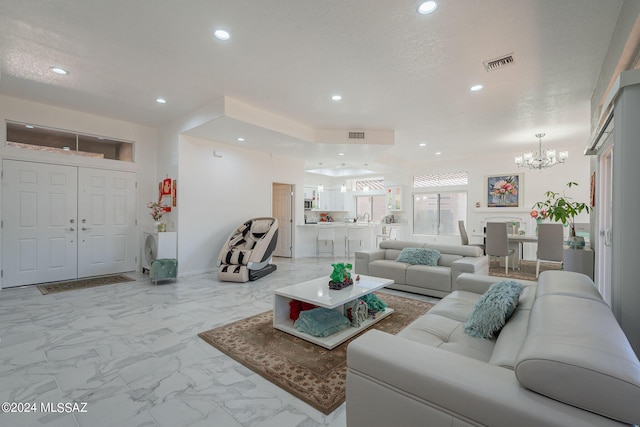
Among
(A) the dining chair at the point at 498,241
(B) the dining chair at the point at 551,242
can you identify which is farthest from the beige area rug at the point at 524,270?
(B) the dining chair at the point at 551,242

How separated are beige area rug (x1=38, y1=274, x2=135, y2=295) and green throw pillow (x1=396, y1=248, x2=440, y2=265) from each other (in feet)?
15.4

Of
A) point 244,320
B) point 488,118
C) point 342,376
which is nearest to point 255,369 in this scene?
point 342,376

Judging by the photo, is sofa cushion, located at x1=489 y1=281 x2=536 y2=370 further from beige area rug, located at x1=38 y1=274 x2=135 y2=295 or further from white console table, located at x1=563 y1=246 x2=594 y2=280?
beige area rug, located at x1=38 y1=274 x2=135 y2=295

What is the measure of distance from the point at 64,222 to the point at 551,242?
8675 mm

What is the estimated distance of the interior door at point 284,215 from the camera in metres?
7.75

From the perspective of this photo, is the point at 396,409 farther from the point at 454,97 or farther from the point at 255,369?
the point at 454,97

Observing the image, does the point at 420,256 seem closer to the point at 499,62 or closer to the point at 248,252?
the point at 499,62

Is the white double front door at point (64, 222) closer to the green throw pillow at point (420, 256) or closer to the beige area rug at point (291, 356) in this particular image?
the beige area rug at point (291, 356)

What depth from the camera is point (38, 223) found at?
4.70 metres

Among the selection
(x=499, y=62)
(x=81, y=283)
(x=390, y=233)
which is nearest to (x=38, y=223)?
(x=81, y=283)

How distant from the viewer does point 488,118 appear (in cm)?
498

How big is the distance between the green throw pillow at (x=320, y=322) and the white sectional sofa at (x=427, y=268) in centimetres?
168

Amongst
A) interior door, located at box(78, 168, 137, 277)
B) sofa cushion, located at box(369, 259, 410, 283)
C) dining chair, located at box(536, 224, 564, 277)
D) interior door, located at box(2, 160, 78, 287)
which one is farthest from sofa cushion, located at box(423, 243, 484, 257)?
interior door, located at box(2, 160, 78, 287)

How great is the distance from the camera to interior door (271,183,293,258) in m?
7.75
